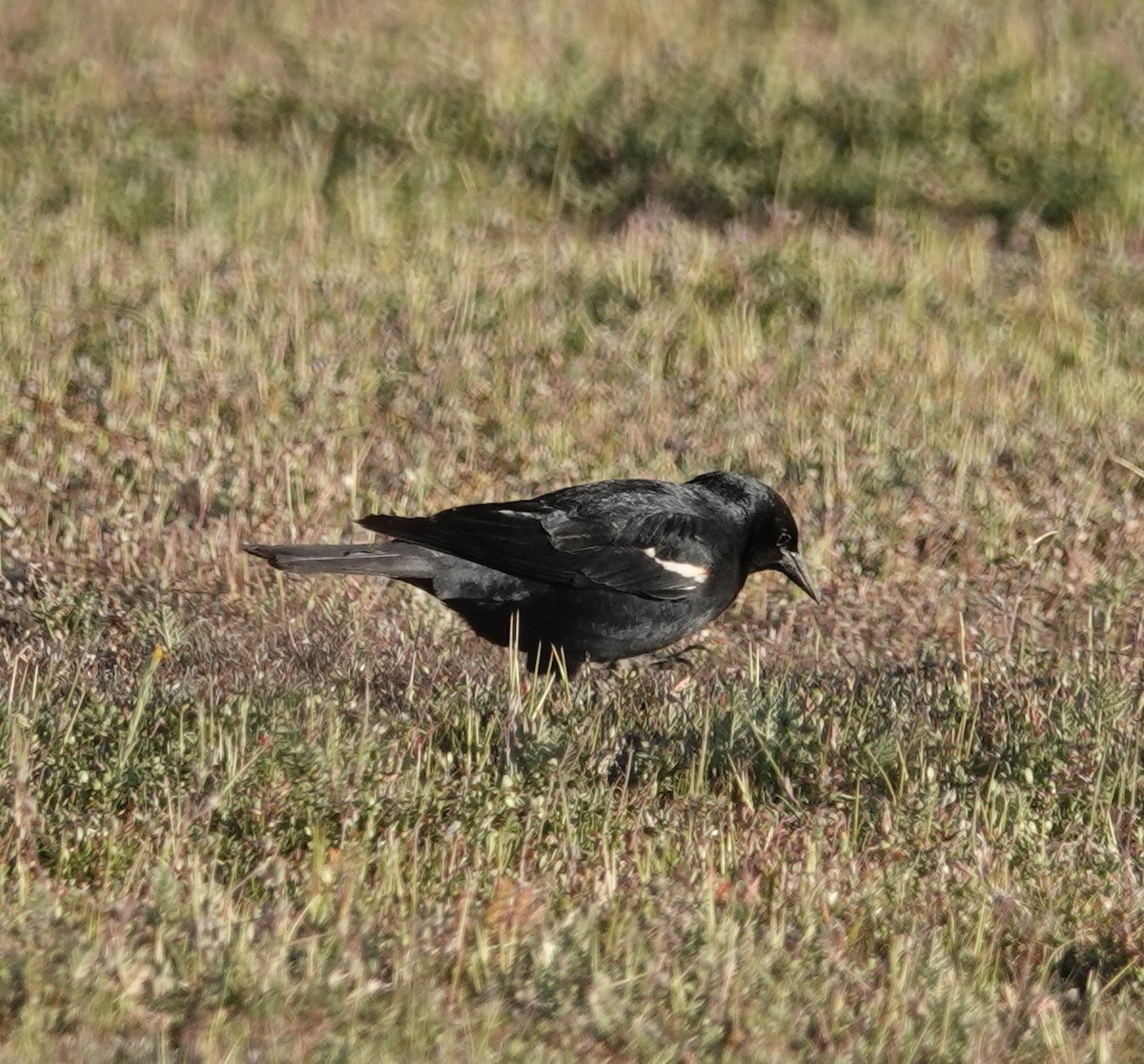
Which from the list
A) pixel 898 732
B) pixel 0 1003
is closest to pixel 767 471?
pixel 898 732

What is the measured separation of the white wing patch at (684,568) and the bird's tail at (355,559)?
71 centimetres

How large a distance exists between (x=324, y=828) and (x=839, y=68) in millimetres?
9878

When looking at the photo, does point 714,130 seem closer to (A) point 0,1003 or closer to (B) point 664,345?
(B) point 664,345

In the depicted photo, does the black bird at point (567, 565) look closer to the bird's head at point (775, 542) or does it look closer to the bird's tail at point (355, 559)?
the bird's tail at point (355, 559)

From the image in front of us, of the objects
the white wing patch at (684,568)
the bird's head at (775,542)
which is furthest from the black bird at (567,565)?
the bird's head at (775,542)

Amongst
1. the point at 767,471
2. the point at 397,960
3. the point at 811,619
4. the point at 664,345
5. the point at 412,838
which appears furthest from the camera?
the point at 664,345

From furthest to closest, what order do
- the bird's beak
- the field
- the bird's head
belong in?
the bird's beak, the bird's head, the field

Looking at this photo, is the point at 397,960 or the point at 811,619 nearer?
the point at 397,960

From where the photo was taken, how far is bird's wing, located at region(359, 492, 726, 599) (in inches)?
251

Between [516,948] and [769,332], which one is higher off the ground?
[516,948]

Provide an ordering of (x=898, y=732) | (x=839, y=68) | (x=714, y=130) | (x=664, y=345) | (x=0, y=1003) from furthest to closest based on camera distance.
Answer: (x=839, y=68) < (x=714, y=130) < (x=664, y=345) < (x=898, y=732) < (x=0, y=1003)

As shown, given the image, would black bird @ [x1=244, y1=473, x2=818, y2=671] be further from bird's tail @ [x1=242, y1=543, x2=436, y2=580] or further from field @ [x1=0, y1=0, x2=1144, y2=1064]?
field @ [x1=0, y1=0, x2=1144, y2=1064]

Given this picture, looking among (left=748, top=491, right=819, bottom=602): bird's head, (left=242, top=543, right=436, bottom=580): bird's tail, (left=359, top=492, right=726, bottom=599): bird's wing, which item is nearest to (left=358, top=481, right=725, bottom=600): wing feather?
(left=359, top=492, right=726, bottom=599): bird's wing

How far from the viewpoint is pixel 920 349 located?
32.3 feet
